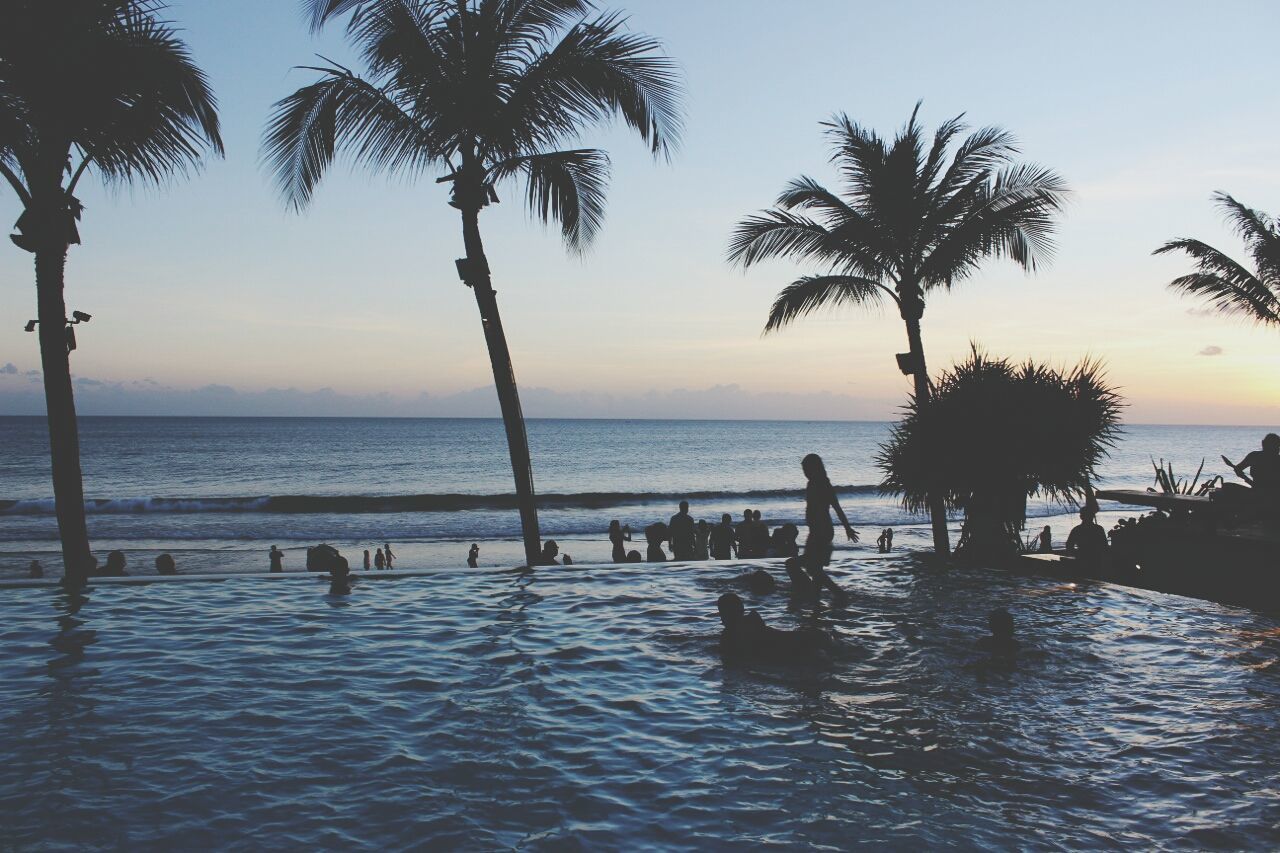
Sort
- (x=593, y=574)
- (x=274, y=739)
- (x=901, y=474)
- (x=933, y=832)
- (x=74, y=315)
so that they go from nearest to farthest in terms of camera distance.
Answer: (x=933, y=832), (x=274, y=739), (x=74, y=315), (x=593, y=574), (x=901, y=474)

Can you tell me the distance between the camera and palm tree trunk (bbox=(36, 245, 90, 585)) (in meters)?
11.3

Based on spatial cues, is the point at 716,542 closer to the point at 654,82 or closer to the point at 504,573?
the point at 504,573

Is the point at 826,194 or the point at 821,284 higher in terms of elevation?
the point at 826,194

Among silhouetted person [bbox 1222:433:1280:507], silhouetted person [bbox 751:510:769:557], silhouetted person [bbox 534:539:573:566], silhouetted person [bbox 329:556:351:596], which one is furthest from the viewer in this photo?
silhouetted person [bbox 751:510:769:557]

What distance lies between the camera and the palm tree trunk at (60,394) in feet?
37.2

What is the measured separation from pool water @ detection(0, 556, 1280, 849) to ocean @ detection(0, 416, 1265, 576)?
617 inches

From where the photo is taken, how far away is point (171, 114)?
12.0 meters

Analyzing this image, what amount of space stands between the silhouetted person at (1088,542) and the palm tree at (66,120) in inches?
593

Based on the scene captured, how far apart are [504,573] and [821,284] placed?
9309mm

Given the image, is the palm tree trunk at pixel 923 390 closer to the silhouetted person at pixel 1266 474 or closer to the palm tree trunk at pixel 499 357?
the silhouetted person at pixel 1266 474

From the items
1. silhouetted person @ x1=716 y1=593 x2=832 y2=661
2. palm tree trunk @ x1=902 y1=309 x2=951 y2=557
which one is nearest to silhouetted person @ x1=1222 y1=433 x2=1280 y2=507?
palm tree trunk @ x1=902 y1=309 x2=951 y2=557

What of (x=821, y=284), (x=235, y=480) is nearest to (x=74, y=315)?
(x=821, y=284)

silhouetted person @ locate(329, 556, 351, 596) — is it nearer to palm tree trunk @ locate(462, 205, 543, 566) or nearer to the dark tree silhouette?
palm tree trunk @ locate(462, 205, 543, 566)

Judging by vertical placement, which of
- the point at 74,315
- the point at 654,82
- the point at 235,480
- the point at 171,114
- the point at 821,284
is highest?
the point at 654,82
